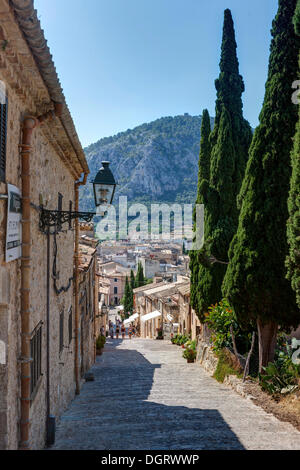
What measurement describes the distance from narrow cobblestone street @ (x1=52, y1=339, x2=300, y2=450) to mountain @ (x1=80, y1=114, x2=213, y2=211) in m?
133

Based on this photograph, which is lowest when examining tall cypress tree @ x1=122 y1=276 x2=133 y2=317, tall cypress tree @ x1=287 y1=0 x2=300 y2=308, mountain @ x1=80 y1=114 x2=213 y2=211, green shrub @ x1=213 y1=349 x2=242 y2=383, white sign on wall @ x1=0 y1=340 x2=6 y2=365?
tall cypress tree @ x1=122 y1=276 x2=133 y2=317

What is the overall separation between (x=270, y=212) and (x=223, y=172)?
6131mm

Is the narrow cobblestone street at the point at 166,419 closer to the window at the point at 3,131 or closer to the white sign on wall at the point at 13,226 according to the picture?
the white sign on wall at the point at 13,226

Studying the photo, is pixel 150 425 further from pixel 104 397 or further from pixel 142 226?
pixel 142 226

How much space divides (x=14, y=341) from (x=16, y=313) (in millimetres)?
330

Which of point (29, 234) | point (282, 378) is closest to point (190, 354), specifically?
point (282, 378)

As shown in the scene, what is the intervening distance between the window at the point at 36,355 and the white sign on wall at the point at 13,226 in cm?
151

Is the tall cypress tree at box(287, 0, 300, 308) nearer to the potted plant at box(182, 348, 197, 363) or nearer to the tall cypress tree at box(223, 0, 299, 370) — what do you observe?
the tall cypress tree at box(223, 0, 299, 370)

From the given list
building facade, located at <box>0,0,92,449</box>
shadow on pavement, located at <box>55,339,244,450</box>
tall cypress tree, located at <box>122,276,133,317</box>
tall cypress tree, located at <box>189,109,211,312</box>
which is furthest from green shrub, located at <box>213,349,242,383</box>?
tall cypress tree, located at <box>122,276,133,317</box>

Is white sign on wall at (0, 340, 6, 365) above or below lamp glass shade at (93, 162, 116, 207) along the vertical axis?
below

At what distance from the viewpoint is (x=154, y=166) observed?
169m

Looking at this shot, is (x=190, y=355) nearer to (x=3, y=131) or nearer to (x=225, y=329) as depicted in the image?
(x=225, y=329)

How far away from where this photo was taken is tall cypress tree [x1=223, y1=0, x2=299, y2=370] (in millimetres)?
10086

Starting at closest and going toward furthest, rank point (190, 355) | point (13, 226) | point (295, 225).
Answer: point (13, 226) < point (295, 225) < point (190, 355)
